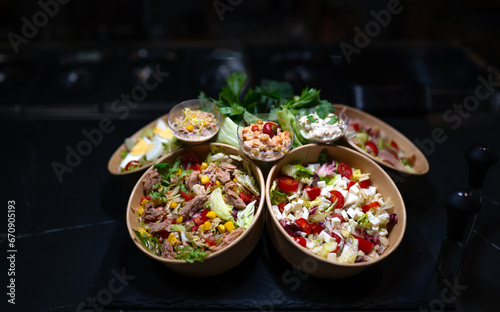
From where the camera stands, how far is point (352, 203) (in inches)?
84.5

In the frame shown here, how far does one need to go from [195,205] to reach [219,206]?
0.14 m

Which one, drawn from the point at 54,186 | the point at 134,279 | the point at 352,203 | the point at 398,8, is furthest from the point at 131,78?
the point at 398,8

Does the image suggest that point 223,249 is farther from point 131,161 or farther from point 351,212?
point 131,161

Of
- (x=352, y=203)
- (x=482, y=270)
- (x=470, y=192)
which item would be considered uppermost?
(x=470, y=192)

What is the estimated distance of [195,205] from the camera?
6.89ft

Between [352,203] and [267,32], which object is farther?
[267,32]

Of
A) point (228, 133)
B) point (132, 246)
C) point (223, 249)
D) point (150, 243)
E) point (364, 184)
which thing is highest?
point (228, 133)

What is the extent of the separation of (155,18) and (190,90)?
117 cm

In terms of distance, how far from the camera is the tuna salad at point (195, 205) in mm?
1962

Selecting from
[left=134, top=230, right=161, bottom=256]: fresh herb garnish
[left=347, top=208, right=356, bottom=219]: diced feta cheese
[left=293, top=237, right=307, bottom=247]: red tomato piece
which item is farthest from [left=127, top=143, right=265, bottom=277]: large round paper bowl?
[left=347, top=208, right=356, bottom=219]: diced feta cheese

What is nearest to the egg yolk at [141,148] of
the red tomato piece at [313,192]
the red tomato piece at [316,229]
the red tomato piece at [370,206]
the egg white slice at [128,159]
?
the egg white slice at [128,159]

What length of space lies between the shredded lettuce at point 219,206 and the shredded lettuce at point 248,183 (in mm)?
130

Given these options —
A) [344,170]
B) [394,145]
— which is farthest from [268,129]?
[394,145]

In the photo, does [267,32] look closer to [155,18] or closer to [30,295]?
[155,18]
